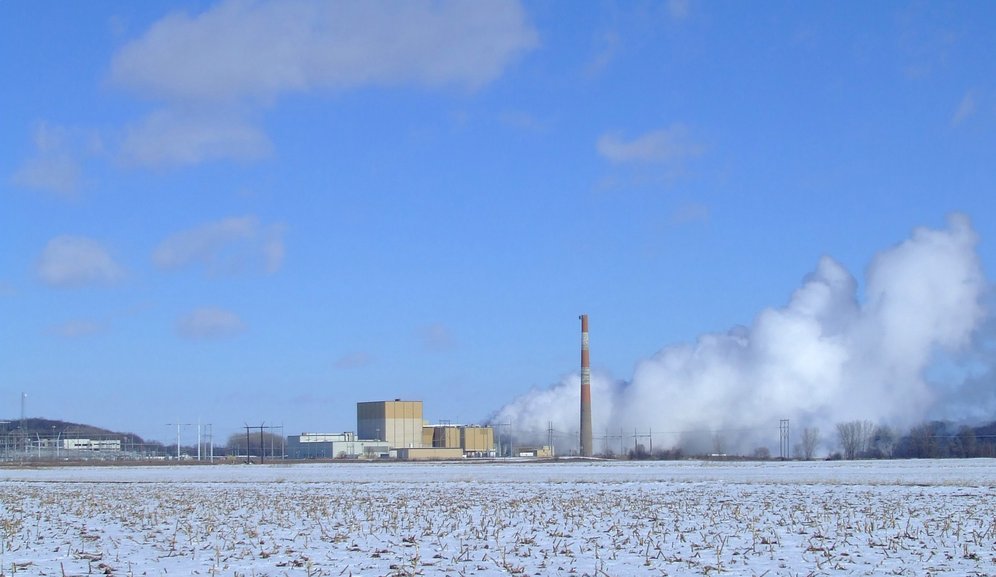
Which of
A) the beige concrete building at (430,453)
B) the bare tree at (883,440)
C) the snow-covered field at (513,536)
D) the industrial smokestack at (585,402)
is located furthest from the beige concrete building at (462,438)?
the snow-covered field at (513,536)

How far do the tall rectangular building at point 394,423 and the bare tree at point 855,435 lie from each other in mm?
65407

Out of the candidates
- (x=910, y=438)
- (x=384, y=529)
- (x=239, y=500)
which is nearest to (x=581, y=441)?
(x=910, y=438)

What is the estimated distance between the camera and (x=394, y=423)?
160 m

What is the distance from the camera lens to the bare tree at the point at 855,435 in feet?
455

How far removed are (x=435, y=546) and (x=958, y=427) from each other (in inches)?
5527

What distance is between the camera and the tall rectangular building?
159875 millimetres

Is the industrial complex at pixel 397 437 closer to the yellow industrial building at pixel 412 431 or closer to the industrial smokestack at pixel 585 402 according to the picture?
the yellow industrial building at pixel 412 431

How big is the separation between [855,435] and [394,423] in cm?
7024

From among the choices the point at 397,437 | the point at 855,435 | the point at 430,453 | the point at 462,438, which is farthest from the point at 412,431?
the point at 855,435

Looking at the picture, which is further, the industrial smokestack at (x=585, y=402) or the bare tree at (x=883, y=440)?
the bare tree at (x=883, y=440)

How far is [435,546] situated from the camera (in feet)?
67.7

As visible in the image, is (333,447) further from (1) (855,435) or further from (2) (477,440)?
(1) (855,435)

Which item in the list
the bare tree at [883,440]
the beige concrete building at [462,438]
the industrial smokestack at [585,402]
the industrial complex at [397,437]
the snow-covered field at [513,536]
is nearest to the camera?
the snow-covered field at [513,536]

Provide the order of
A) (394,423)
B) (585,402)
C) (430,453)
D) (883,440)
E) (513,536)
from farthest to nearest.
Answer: (394,423) → (430,453) → (883,440) → (585,402) → (513,536)
